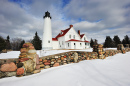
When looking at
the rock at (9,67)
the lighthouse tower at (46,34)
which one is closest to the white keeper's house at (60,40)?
the lighthouse tower at (46,34)

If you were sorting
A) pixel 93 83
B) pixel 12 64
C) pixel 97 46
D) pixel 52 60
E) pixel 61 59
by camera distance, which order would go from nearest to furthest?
pixel 93 83, pixel 12 64, pixel 52 60, pixel 61 59, pixel 97 46

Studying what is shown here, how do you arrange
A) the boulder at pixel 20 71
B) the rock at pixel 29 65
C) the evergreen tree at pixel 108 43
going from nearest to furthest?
the boulder at pixel 20 71, the rock at pixel 29 65, the evergreen tree at pixel 108 43

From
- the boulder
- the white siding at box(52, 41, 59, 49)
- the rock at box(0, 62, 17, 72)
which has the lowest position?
the boulder

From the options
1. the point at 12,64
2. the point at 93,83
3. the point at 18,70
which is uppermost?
the point at 12,64

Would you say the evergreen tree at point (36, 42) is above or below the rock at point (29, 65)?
above

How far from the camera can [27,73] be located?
9.80ft

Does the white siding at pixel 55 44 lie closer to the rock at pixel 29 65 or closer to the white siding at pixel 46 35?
the white siding at pixel 46 35

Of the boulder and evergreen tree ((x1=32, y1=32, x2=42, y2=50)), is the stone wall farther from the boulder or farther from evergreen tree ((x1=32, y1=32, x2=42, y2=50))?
evergreen tree ((x1=32, y1=32, x2=42, y2=50))

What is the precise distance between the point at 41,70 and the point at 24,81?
1029 millimetres

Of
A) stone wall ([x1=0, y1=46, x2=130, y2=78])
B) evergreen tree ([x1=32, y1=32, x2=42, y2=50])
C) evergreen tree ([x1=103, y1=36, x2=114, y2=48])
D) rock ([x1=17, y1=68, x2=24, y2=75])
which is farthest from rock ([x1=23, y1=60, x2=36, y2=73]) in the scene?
evergreen tree ([x1=103, y1=36, x2=114, y2=48])

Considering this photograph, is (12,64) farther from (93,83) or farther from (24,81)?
(93,83)

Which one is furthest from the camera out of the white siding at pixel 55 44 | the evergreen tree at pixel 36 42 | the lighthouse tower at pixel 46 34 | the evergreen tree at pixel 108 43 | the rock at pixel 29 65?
the evergreen tree at pixel 108 43

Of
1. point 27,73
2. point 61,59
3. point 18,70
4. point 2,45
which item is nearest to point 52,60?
point 61,59

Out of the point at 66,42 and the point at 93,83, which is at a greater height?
the point at 66,42
